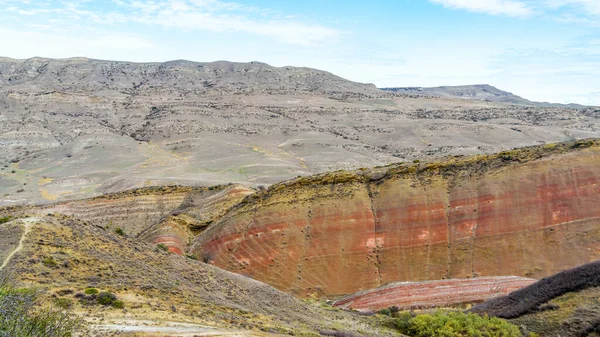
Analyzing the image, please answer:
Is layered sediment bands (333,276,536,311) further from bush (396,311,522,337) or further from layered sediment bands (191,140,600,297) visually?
bush (396,311,522,337)

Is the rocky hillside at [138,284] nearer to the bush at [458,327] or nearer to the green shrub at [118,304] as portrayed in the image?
the green shrub at [118,304]

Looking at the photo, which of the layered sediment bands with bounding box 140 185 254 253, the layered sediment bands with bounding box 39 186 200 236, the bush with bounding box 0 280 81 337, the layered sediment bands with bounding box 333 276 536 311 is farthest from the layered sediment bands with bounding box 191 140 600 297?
the bush with bounding box 0 280 81 337

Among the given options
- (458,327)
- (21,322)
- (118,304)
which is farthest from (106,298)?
(458,327)

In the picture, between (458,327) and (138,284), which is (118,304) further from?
(458,327)

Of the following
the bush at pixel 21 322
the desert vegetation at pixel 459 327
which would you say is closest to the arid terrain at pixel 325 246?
the desert vegetation at pixel 459 327

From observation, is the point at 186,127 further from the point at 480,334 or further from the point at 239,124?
the point at 480,334

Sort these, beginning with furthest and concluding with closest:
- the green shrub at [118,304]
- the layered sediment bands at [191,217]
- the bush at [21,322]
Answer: the layered sediment bands at [191,217] < the green shrub at [118,304] < the bush at [21,322]

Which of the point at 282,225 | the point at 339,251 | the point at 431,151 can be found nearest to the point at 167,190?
the point at 282,225
